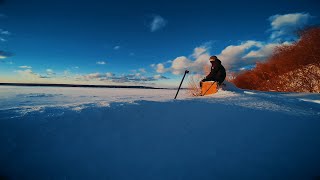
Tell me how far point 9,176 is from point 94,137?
0.75 m

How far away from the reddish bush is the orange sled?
883cm

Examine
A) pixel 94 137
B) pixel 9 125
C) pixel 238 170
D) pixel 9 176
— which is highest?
pixel 9 125

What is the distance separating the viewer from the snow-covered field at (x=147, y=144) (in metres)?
1.77

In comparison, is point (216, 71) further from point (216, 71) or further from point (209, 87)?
point (209, 87)

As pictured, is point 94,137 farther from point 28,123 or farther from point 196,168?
point 196,168

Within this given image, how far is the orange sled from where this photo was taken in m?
7.34

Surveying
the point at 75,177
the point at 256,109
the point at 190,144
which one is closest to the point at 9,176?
the point at 75,177

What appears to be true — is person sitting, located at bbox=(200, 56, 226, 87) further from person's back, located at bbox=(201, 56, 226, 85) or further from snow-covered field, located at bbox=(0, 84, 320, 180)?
snow-covered field, located at bbox=(0, 84, 320, 180)

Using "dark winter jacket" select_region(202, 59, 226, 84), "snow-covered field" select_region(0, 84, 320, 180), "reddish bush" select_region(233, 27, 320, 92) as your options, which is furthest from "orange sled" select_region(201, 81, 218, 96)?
"reddish bush" select_region(233, 27, 320, 92)

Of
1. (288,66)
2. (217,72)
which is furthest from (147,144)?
(288,66)

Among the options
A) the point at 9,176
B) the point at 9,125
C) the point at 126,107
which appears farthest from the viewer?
the point at 126,107

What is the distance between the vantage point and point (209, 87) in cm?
772

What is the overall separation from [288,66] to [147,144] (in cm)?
1621

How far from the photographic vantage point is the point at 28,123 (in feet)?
6.48
